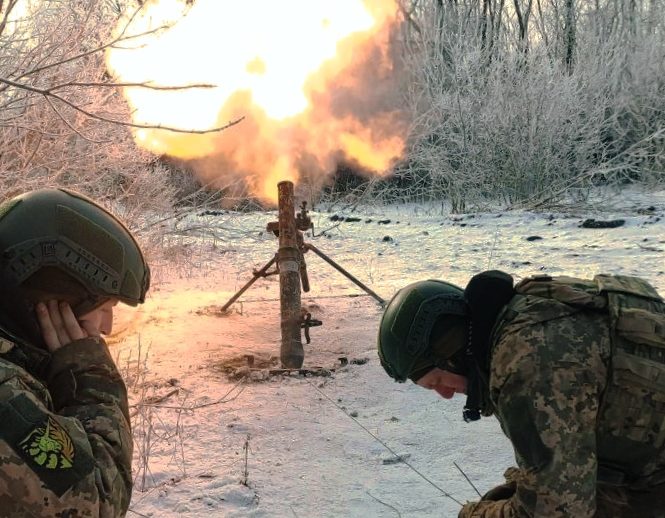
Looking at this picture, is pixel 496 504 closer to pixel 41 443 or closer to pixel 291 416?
pixel 41 443

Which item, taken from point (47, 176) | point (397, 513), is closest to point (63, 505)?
point (397, 513)

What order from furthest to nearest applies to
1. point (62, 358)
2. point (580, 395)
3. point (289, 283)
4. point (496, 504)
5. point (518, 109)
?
point (518, 109)
point (289, 283)
point (496, 504)
point (580, 395)
point (62, 358)

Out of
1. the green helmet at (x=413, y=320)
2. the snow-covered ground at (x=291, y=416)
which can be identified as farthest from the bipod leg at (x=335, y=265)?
the green helmet at (x=413, y=320)

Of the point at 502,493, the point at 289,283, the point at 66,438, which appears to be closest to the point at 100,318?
the point at 66,438

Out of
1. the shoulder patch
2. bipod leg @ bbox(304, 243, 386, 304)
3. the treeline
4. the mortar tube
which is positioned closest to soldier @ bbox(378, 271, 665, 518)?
the shoulder patch

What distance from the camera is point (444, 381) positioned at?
222 centimetres

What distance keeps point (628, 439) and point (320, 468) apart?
7.43 feet

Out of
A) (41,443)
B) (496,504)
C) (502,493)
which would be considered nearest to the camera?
(41,443)

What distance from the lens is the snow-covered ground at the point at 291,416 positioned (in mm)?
3549

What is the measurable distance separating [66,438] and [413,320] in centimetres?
119

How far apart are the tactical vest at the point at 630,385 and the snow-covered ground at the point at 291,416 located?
1.52 metres

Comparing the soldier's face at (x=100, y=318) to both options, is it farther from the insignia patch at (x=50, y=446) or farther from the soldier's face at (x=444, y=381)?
the soldier's face at (x=444, y=381)

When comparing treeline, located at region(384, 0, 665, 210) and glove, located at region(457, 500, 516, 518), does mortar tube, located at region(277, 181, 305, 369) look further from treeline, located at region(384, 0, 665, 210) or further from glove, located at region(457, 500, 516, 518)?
treeline, located at region(384, 0, 665, 210)

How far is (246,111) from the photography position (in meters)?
7.64
